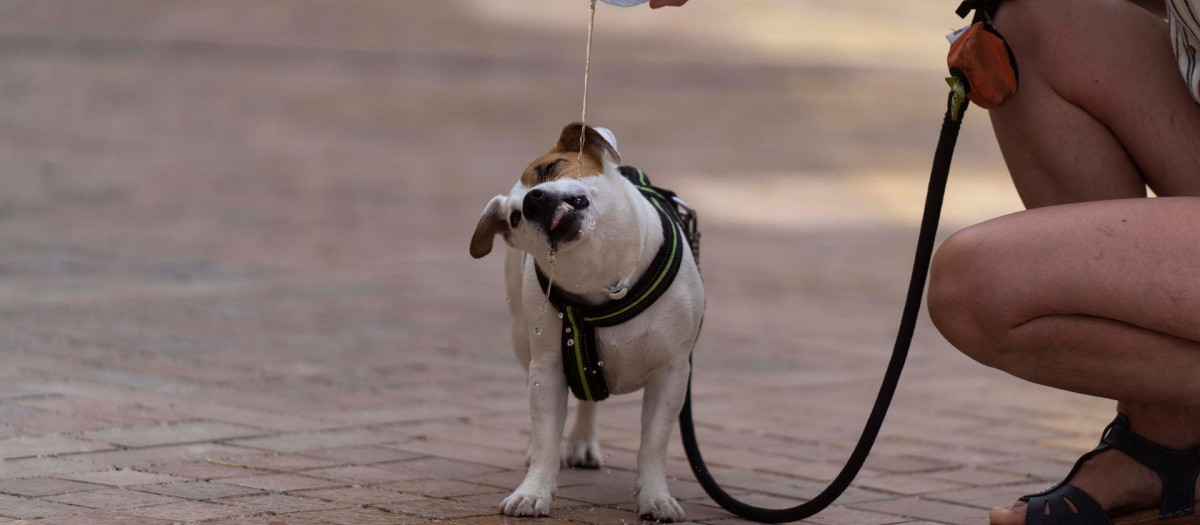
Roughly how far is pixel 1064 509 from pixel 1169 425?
0.28 metres

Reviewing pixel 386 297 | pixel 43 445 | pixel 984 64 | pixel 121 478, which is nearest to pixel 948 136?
pixel 984 64

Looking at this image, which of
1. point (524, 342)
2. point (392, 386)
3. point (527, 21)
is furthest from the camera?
point (527, 21)

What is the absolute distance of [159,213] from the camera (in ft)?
27.4

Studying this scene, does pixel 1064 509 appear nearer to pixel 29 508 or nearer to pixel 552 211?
pixel 552 211

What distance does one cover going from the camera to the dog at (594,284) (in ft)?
9.14

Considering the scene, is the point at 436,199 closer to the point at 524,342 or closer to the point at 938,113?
the point at 524,342

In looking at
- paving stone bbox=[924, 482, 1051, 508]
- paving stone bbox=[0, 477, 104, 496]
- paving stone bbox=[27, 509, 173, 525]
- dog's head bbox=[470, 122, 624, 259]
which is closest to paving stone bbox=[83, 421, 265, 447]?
paving stone bbox=[0, 477, 104, 496]

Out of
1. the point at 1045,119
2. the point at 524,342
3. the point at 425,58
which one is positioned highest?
the point at 425,58

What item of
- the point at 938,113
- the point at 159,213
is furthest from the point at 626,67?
the point at 159,213

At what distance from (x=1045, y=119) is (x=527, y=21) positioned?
16965 millimetres

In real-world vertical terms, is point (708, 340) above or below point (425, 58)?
below

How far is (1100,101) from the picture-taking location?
9.45 feet

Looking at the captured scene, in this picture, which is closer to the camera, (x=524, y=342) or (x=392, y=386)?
(x=524, y=342)

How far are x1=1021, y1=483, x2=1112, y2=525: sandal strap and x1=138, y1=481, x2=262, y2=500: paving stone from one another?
1.65 metres
